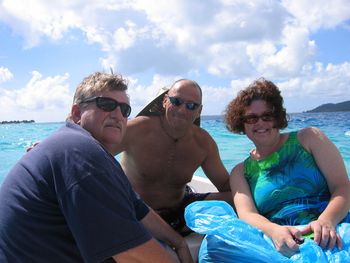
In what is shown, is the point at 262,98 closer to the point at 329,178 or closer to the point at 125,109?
the point at 329,178

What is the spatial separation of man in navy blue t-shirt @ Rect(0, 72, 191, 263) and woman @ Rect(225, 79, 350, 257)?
95 cm

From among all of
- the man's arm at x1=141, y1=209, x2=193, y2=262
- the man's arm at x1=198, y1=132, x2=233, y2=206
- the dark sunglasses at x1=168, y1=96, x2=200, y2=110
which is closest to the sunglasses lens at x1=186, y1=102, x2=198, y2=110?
the dark sunglasses at x1=168, y1=96, x2=200, y2=110

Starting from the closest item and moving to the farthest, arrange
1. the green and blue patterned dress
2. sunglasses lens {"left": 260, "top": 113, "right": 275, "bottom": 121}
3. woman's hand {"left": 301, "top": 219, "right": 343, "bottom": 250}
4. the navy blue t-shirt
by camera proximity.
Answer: the navy blue t-shirt
woman's hand {"left": 301, "top": 219, "right": 343, "bottom": 250}
the green and blue patterned dress
sunglasses lens {"left": 260, "top": 113, "right": 275, "bottom": 121}

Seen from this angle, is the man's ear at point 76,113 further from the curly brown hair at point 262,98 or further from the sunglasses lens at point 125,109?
the curly brown hair at point 262,98

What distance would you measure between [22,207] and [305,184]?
1594mm

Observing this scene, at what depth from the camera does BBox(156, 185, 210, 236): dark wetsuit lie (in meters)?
2.55

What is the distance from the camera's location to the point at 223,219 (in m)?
1.84

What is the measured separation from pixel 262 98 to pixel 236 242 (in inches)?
40.7

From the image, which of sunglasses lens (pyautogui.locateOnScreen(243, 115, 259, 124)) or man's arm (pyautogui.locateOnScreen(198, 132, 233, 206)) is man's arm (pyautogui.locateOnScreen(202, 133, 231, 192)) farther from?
sunglasses lens (pyautogui.locateOnScreen(243, 115, 259, 124))

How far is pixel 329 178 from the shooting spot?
2107 millimetres

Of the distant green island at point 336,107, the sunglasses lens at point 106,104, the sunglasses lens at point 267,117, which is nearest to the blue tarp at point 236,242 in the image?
the sunglasses lens at point 267,117

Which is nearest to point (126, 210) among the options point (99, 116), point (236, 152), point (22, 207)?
point (22, 207)

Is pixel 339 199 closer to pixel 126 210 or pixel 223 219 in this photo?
pixel 223 219

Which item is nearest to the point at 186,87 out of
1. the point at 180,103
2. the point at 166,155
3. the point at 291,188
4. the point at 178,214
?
the point at 180,103
